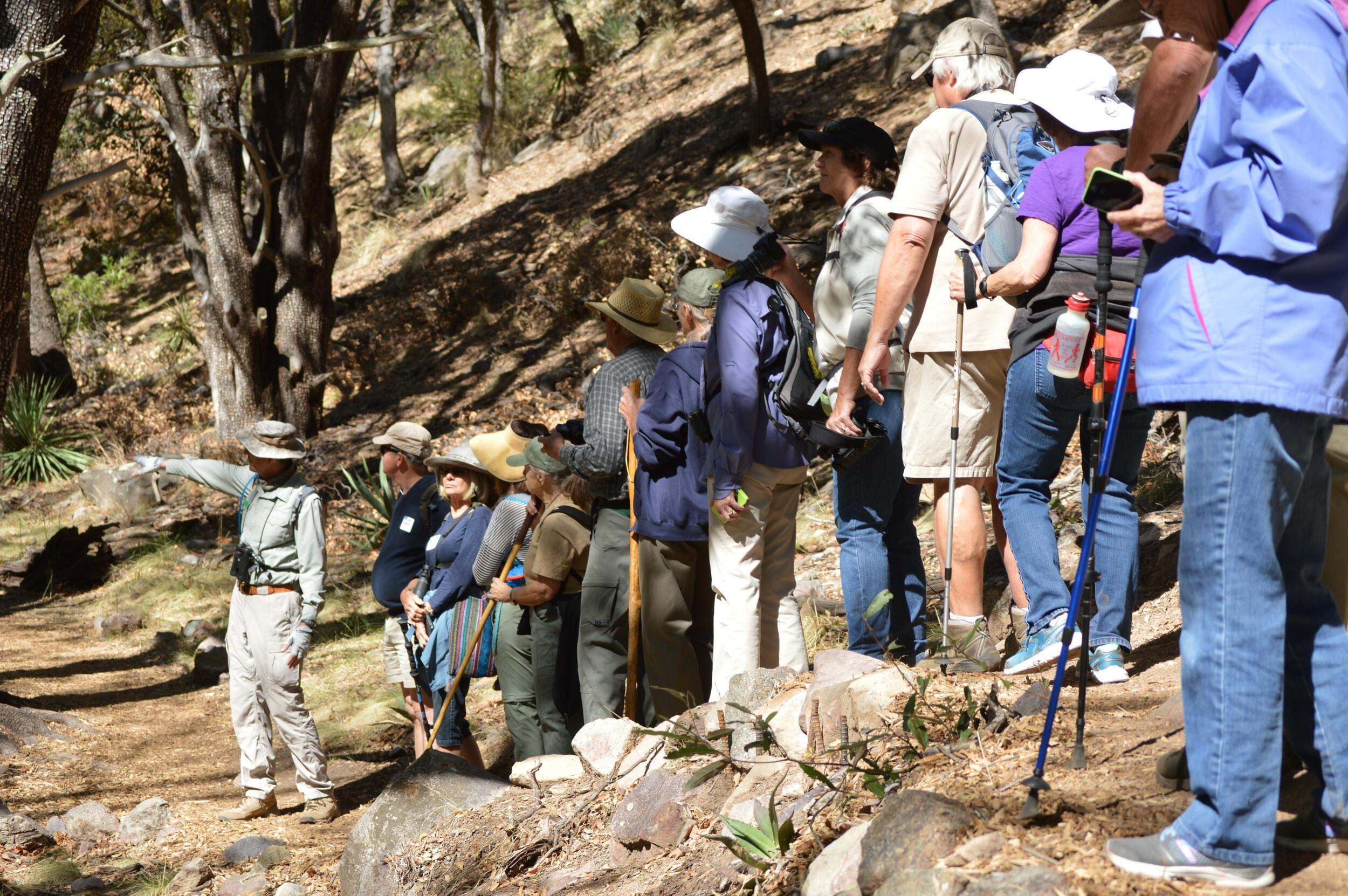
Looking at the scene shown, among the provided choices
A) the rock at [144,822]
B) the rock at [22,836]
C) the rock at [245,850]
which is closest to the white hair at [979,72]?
the rock at [245,850]

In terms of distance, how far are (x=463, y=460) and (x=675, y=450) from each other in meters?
1.48

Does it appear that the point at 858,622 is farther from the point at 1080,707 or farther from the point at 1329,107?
the point at 1329,107

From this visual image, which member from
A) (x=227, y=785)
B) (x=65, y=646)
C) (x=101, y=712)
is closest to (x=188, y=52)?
(x=65, y=646)

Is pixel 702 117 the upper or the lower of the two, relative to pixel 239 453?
upper

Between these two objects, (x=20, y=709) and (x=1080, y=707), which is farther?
(x=20, y=709)

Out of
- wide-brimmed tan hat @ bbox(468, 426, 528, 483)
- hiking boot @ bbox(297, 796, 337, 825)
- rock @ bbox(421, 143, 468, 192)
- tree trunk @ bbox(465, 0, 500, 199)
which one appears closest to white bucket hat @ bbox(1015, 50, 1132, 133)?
wide-brimmed tan hat @ bbox(468, 426, 528, 483)

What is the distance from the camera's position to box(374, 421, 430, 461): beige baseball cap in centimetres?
632

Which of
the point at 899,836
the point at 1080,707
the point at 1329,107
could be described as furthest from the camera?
the point at 1080,707

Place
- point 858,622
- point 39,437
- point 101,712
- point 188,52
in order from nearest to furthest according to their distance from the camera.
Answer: point 858,622, point 101,712, point 188,52, point 39,437

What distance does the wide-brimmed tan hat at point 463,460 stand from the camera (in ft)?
19.6

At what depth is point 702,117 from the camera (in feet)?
62.4

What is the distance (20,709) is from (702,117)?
1393cm

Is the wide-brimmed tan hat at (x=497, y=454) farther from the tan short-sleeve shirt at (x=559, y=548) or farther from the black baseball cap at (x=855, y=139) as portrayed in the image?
the black baseball cap at (x=855, y=139)

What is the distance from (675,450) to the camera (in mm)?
4898
